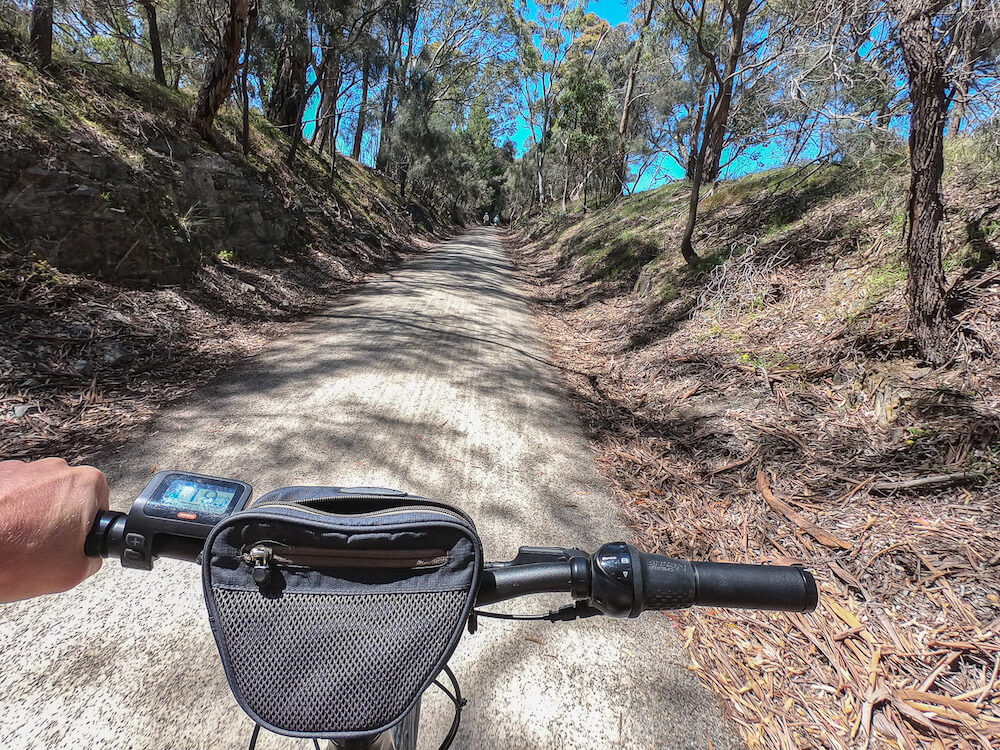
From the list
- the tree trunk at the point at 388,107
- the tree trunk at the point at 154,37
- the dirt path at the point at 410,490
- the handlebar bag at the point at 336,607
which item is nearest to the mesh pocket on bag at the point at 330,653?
the handlebar bag at the point at 336,607

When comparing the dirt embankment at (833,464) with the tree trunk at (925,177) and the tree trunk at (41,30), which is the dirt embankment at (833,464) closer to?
the tree trunk at (925,177)

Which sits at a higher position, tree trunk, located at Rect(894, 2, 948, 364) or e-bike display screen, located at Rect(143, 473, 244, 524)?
tree trunk, located at Rect(894, 2, 948, 364)

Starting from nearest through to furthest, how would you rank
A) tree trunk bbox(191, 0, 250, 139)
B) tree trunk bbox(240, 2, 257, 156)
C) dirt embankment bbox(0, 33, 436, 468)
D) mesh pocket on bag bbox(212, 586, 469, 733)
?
mesh pocket on bag bbox(212, 586, 469, 733) → dirt embankment bbox(0, 33, 436, 468) → tree trunk bbox(191, 0, 250, 139) → tree trunk bbox(240, 2, 257, 156)

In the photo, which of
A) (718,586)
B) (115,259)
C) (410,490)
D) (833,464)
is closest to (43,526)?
(718,586)

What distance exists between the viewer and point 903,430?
2.96 meters

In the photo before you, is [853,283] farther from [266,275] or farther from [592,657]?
[266,275]

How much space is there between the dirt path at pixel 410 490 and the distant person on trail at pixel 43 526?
112 centimetres

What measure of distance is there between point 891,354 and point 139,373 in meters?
6.34

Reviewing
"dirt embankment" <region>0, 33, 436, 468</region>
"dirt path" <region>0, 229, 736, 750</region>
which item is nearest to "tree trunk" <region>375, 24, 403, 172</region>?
"dirt embankment" <region>0, 33, 436, 468</region>

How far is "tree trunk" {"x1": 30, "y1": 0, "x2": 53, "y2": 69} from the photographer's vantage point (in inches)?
234

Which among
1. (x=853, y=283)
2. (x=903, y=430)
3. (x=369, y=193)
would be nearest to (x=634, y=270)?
(x=853, y=283)

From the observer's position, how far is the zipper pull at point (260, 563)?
29.6 inches

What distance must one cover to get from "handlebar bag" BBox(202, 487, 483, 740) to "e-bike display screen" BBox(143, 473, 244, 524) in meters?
0.16

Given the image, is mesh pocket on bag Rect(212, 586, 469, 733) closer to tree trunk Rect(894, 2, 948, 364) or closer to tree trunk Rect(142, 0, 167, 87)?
tree trunk Rect(894, 2, 948, 364)
